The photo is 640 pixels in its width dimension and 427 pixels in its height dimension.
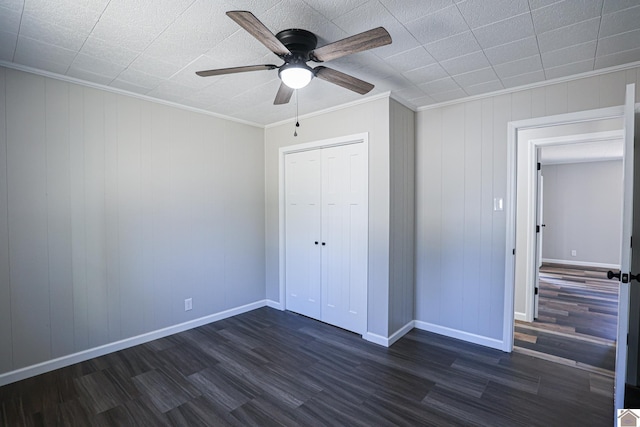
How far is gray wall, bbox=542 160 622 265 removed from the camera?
6.97m

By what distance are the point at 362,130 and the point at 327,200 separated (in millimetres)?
871

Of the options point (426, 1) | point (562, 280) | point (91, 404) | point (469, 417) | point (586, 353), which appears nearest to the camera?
point (426, 1)

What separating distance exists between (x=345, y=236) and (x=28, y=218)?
9.05ft

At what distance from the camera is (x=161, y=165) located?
326cm

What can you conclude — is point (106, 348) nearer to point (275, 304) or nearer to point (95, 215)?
point (95, 215)

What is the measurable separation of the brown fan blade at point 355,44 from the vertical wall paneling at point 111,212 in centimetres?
215

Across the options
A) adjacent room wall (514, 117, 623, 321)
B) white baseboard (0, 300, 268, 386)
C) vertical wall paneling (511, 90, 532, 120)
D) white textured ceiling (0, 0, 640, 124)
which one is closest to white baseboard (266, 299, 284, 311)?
white baseboard (0, 300, 268, 386)

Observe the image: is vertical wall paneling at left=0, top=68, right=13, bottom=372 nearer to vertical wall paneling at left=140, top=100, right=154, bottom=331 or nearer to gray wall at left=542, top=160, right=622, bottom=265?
vertical wall paneling at left=140, top=100, right=154, bottom=331

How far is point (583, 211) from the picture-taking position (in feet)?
23.9

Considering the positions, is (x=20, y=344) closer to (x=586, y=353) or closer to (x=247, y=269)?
(x=247, y=269)

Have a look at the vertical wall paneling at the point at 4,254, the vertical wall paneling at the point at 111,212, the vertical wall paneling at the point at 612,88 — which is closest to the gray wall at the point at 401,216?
the vertical wall paneling at the point at 612,88

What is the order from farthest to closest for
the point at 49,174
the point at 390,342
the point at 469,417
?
the point at 390,342 < the point at 49,174 < the point at 469,417

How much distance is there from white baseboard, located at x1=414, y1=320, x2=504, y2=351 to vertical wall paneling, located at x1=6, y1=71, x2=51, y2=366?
3480mm

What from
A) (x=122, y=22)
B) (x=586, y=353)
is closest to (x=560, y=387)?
(x=586, y=353)
